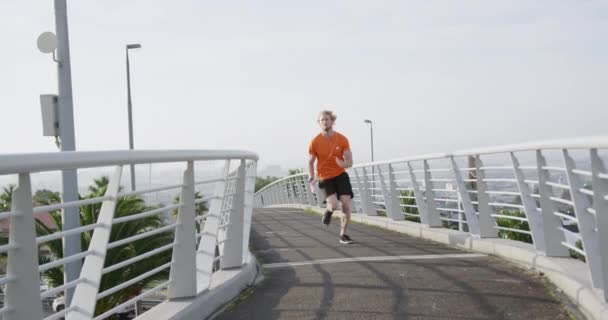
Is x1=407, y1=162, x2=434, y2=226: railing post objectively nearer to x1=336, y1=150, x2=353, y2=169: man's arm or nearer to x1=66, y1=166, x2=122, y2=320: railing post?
x1=336, y1=150, x2=353, y2=169: man's arm

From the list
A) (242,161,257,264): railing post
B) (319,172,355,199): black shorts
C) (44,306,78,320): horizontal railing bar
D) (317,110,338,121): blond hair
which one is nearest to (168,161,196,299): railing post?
(44,306,78,320): horizontal railing bar

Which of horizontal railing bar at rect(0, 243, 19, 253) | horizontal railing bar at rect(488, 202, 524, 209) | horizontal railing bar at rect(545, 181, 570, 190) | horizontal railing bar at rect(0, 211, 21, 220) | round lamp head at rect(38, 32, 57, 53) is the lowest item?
horizontal railing bar at rect(488, 202, 524, 209)

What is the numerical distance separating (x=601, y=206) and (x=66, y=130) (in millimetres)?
7966

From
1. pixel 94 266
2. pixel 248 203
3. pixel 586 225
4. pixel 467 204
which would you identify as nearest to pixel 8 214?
pixel 94 266

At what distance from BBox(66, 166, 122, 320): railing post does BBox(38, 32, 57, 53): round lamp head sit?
24.3 feet

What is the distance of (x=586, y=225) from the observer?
5.27 m

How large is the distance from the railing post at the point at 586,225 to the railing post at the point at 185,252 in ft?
9.18

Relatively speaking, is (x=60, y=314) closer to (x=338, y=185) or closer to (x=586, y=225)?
(x=586, y=225)

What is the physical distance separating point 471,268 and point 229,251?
2.38m

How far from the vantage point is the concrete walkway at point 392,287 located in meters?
5.20

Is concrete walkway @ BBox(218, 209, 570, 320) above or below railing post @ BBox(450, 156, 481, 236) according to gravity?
below

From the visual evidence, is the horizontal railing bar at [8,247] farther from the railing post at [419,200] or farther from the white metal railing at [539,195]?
the railing post at [419,200]

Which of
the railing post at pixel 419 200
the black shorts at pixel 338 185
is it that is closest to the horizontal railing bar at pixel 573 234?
the black shorts at pixel 338 185

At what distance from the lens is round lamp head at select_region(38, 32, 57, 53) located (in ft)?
35.5
